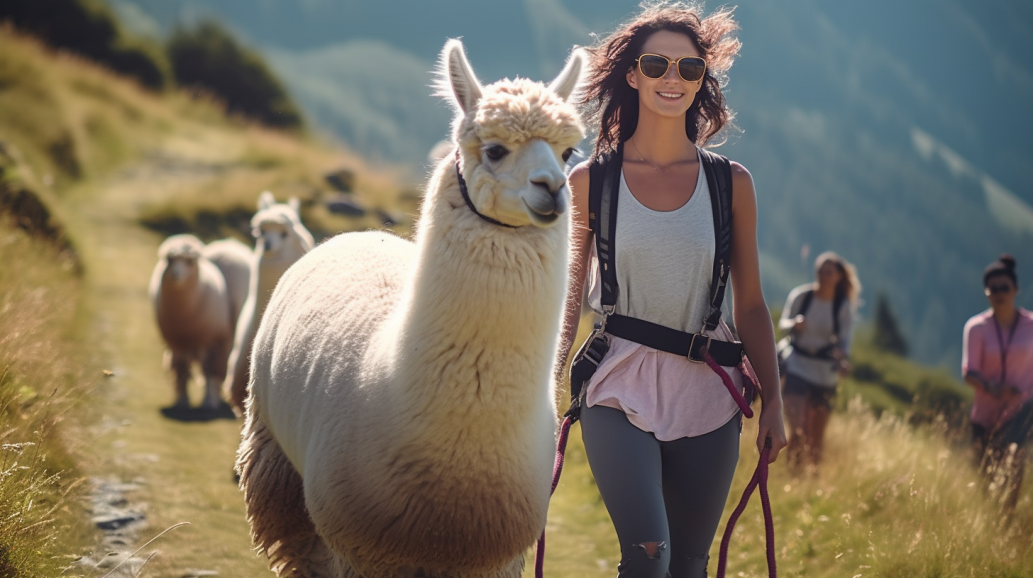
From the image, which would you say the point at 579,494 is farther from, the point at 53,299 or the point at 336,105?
the point at 336,105

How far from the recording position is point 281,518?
348 cm

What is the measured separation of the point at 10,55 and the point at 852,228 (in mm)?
84303

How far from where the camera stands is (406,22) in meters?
103

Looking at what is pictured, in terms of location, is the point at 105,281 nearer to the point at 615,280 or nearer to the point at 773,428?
the point at 615,280

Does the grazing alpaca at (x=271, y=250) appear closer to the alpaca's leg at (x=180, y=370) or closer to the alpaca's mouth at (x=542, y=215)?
the alpaca's leg at (x=180, y=370)

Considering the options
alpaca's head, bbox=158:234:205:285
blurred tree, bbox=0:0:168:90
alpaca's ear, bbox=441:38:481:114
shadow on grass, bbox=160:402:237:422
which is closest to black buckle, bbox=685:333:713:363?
alpaca's ear, bbox=441:38:481:114

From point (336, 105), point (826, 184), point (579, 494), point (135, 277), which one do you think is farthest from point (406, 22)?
point (579, 494)

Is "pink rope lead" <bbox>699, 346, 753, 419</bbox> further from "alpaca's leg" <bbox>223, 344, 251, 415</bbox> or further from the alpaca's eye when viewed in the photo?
"alpaca's leg" <bbox>223, 344, 251, 415</bbox>

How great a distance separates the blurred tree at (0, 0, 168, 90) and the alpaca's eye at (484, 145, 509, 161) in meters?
27.9

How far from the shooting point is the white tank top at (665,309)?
2.62 meters

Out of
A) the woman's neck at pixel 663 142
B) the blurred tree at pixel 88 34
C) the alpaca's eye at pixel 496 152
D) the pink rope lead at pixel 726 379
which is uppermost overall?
the blurred tree at pixel 88 34

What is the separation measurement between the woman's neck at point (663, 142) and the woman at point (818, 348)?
13.6 ft

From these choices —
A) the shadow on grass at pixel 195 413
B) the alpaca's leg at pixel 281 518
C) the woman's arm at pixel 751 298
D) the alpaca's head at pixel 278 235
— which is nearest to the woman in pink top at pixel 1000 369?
the woman's arm at pixel 751 298

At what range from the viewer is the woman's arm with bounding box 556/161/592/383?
2.79m
